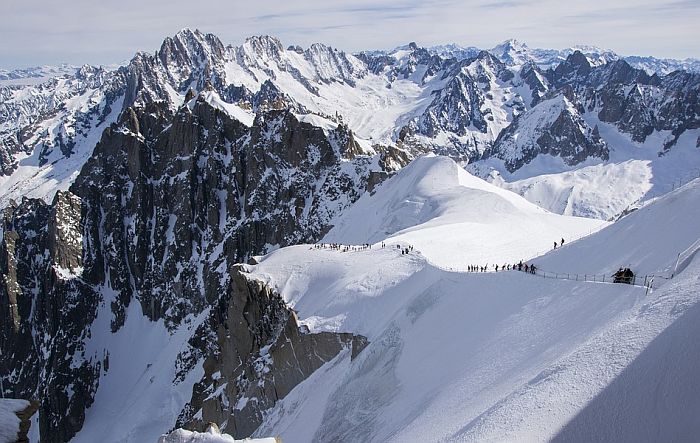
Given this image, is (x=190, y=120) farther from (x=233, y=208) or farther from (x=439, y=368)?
(x=439, y=368)

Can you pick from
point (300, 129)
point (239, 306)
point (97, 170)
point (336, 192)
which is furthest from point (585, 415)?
point (97, 170)

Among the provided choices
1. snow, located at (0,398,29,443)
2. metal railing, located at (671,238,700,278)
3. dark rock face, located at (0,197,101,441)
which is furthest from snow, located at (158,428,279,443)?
dark rock face, located at (0,197,101,441)

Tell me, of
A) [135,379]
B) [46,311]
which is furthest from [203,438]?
[46,311]

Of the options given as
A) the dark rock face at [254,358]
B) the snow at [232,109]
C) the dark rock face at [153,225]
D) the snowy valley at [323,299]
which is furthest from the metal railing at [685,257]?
the snow at [232,109]

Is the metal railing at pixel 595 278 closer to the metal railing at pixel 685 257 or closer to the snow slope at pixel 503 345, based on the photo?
the snow slope at pixel 503 345

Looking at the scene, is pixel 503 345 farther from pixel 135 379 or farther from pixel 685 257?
pixel 135 379

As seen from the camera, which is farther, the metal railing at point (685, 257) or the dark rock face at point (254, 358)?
the dark rock face at point (254, 358)

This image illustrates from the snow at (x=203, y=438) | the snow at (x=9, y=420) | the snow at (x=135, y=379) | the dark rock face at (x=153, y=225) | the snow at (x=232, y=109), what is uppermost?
the snow at (x=9, y=420)
